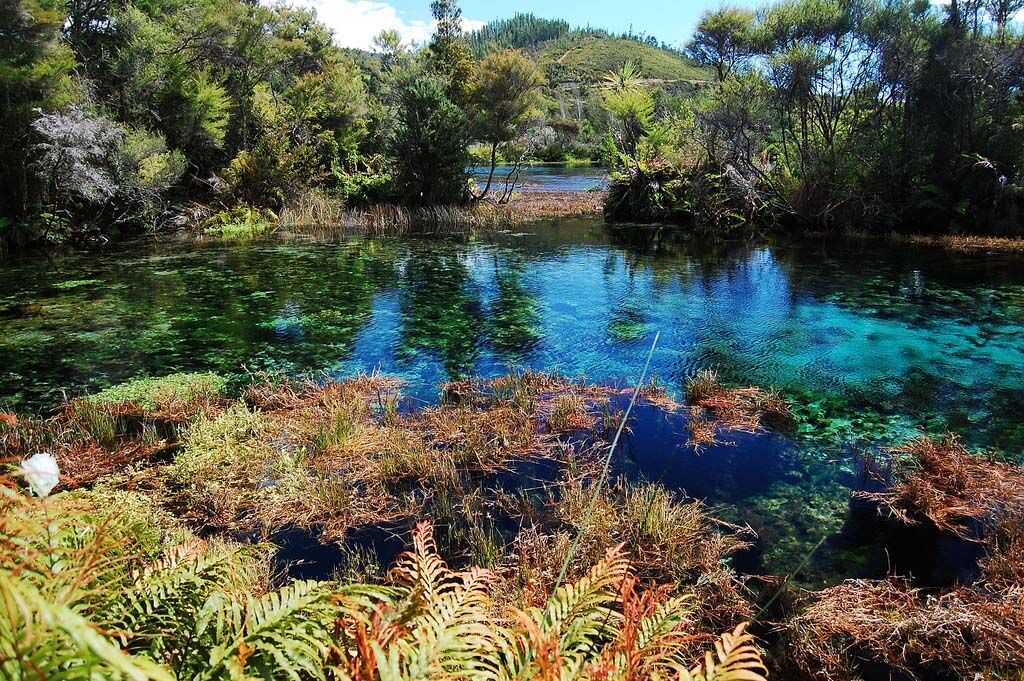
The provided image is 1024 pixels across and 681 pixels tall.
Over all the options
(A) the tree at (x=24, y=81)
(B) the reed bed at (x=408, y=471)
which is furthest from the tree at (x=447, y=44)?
(B) the reed bed at (x=408, y=471)

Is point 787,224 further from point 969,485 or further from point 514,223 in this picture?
point 969,485

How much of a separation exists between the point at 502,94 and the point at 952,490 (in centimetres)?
2112

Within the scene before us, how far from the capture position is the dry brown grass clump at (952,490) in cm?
433

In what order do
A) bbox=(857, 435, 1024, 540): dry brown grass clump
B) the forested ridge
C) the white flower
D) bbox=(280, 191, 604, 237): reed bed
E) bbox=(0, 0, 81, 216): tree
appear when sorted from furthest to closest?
bbox=(280, 191, 604, 237): reed bed → the forested ridge → bbox=(0, 0, 81, 216): tree → bbox=(857, 435, 1024, 540): dry brown grass clump → the white flower

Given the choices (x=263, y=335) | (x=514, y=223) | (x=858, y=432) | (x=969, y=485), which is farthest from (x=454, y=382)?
(x=514, y=223)

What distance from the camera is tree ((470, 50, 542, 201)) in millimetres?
21734

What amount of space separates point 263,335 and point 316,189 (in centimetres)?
1519

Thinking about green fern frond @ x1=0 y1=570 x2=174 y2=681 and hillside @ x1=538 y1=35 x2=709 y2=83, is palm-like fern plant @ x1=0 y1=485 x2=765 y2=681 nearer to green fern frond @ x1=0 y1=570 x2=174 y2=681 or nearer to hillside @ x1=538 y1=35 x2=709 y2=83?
green fern frond @ x1=0 y1=570 x2=174 y2=681

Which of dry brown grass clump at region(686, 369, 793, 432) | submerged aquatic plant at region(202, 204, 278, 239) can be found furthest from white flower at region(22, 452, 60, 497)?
submerged aquatic plant at region(202, 204, 278, 239)

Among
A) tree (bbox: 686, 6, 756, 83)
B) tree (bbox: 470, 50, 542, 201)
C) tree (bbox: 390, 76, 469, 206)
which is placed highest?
tree (bbox: 686, 6, 756, 83)

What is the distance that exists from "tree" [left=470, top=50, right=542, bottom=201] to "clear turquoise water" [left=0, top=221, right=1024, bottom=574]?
935 cm

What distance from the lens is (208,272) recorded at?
13.8 metres

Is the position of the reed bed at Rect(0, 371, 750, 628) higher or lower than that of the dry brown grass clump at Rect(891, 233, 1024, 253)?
lower

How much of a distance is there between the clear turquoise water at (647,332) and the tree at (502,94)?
9.35m
